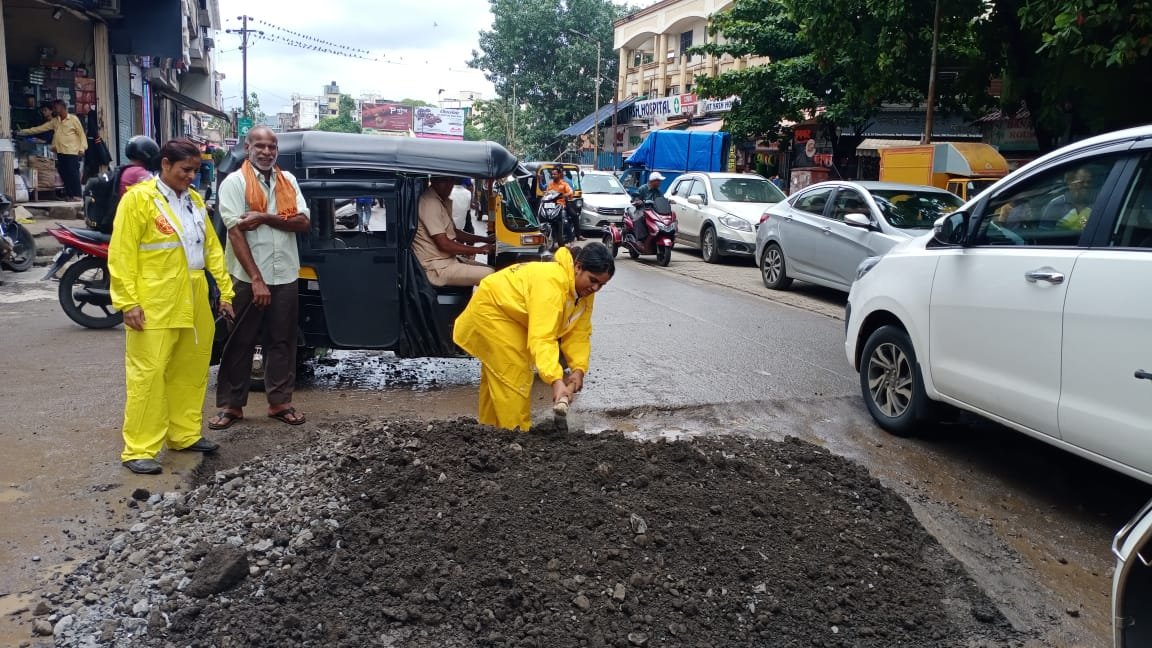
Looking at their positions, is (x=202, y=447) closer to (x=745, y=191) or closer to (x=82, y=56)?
A: (x=745, y=191)

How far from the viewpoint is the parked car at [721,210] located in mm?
16047

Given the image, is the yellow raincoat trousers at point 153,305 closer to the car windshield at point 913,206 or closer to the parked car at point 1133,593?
the parked car at point 1133,593

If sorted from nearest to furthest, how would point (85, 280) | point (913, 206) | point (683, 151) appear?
1. point (85, 280)
2. point (913, 206)
3. point (683, 151)

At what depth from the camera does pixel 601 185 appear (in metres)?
21.9

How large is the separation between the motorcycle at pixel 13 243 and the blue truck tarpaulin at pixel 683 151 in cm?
1797

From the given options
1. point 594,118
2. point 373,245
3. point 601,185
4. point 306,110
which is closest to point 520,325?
point 373,245

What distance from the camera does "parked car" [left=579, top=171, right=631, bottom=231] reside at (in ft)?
67.8

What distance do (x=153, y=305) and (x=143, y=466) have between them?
87cm

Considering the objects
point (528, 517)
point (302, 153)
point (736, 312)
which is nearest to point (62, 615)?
point (528, 517)

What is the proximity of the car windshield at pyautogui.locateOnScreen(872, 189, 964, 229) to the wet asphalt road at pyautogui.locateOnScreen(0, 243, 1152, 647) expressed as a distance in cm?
164

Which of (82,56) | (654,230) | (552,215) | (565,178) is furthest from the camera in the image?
(565,178)

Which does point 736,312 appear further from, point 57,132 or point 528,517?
point 57,132

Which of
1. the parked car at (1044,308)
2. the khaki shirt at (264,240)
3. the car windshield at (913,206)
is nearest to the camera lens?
the parked car at (1044,308)

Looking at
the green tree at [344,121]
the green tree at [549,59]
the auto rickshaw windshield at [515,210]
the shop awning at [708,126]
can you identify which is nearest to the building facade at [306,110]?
the green tree at [344,121]
